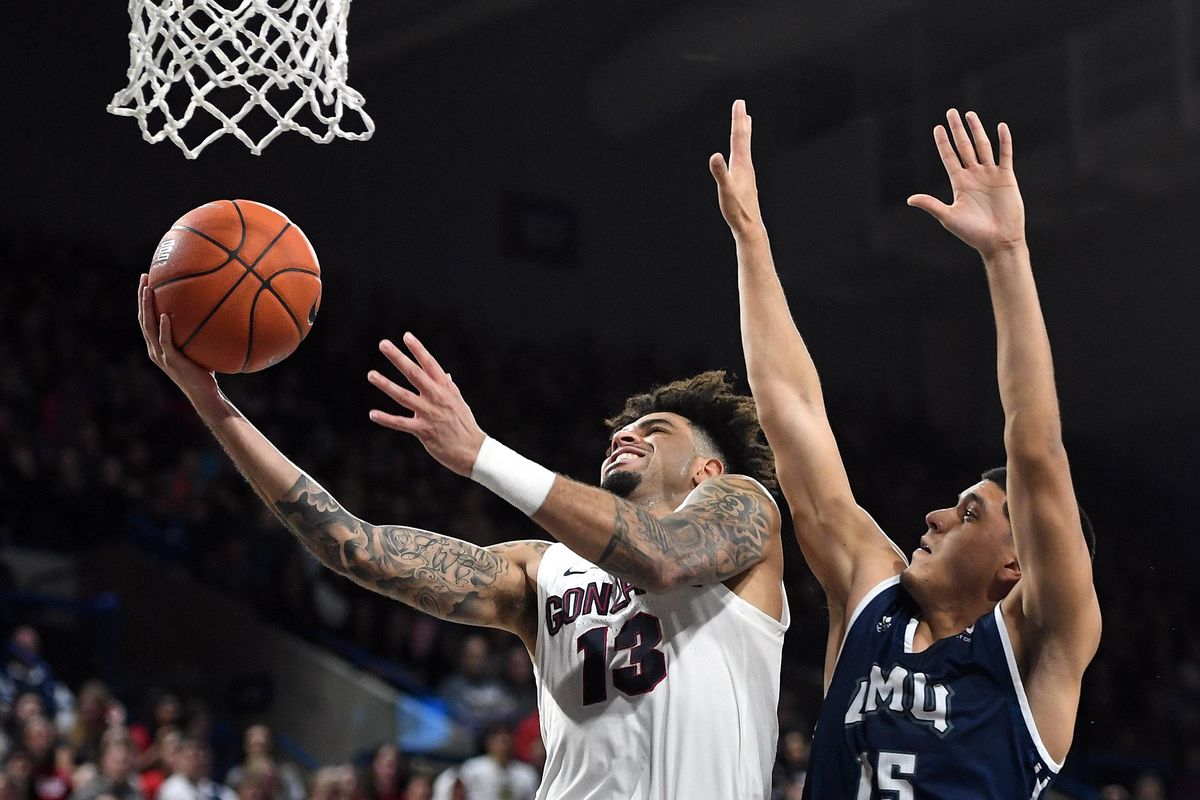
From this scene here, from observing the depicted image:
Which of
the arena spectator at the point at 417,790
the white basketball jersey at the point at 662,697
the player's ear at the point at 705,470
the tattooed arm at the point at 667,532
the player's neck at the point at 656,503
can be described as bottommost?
the arena spectator at the point at 417,790

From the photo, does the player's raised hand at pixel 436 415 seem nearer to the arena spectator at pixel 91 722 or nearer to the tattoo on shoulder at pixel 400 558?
the tattoo on shoulder at pixel 400 558

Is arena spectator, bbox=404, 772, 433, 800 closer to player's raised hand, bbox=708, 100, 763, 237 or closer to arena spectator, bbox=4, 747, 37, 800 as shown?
arena spectator, bbox=4, 747, 37, 800

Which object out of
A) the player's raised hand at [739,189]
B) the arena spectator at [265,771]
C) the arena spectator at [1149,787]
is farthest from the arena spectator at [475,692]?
the player's raised hand at [739,189]

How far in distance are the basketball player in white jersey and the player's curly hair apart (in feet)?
0.64

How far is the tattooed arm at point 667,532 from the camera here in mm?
2631

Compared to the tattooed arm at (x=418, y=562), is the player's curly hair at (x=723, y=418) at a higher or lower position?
higher

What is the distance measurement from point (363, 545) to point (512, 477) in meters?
0.60

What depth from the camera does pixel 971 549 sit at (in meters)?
2.90

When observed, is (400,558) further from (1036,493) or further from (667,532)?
(1036,493)

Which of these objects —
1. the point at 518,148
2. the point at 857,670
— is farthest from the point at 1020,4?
the point at 857,670

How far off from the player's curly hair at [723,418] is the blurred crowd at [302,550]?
13.5 feet

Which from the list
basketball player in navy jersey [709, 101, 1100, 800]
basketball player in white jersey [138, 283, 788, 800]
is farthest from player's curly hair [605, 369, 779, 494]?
basketball player in navy jersey [709, 101, 1100, 800]

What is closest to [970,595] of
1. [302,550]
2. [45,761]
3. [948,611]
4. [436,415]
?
[948,611]

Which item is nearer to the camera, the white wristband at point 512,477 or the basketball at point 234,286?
the white wristband at point 512,477
